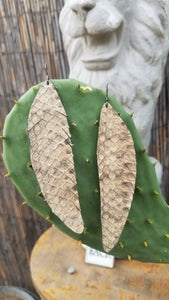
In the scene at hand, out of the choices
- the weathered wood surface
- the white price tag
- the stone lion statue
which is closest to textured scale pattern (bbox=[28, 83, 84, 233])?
the stone lion statue

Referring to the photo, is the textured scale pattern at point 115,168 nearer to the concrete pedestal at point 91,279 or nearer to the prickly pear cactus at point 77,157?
the prickly pear cactus at point 77,157

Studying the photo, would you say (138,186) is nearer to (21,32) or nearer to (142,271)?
(142,271)

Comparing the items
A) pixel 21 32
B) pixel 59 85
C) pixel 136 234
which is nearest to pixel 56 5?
pixel 21 32

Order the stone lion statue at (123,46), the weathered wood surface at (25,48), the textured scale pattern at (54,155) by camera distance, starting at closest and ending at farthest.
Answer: the textured scale pattern at (54,155)
the stone lion statue at (123,46)
the weathered wood surface at (25,48)

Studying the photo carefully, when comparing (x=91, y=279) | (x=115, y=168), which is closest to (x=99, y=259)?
(x=91, y=279)

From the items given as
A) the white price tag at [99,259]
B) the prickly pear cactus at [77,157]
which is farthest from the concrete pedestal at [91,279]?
the prickly pear cactus at [77,157]

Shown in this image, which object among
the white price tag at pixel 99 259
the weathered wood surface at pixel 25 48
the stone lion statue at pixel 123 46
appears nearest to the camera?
the stone lion statue at pixel 123 46

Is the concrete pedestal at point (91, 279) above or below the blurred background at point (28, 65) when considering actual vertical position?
below

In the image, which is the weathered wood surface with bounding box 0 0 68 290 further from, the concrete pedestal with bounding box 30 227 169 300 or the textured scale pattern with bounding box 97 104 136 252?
the textured scale pattern with bounding box 97 104 136 252
